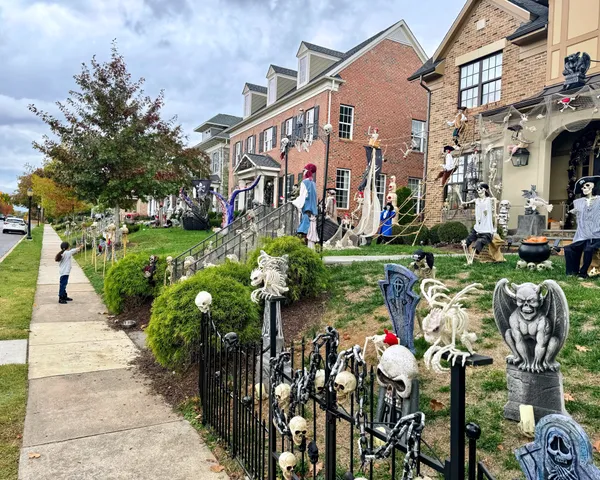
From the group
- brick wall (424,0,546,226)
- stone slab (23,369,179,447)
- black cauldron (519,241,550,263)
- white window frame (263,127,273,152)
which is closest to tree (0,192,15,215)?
white window frame (263,127,273,152)

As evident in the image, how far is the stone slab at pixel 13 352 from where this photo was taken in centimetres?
629

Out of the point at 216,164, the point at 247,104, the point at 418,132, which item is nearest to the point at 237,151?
the point at 247,104

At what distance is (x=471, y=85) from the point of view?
16.7 metres

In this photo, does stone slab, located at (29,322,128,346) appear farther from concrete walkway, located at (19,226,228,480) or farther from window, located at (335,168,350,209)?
window, located at (335,168,350,209)

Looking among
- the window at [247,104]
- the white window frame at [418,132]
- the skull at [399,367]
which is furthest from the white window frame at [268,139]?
the skull at [399,367]

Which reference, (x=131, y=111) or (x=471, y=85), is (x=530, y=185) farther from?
(x=131, y=111)

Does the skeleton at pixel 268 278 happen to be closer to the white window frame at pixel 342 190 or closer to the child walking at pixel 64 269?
the child walking at pixel 64 269

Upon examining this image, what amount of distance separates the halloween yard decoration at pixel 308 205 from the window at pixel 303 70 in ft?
52.7

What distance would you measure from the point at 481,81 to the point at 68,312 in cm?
1523

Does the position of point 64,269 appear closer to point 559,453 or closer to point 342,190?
point 559,453

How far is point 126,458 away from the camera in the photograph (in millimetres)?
3811

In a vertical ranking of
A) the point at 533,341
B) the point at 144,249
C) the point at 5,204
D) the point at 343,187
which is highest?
the point at 5,204

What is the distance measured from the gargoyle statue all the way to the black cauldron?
14.4 ft

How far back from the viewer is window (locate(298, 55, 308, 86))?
82.9 ft
